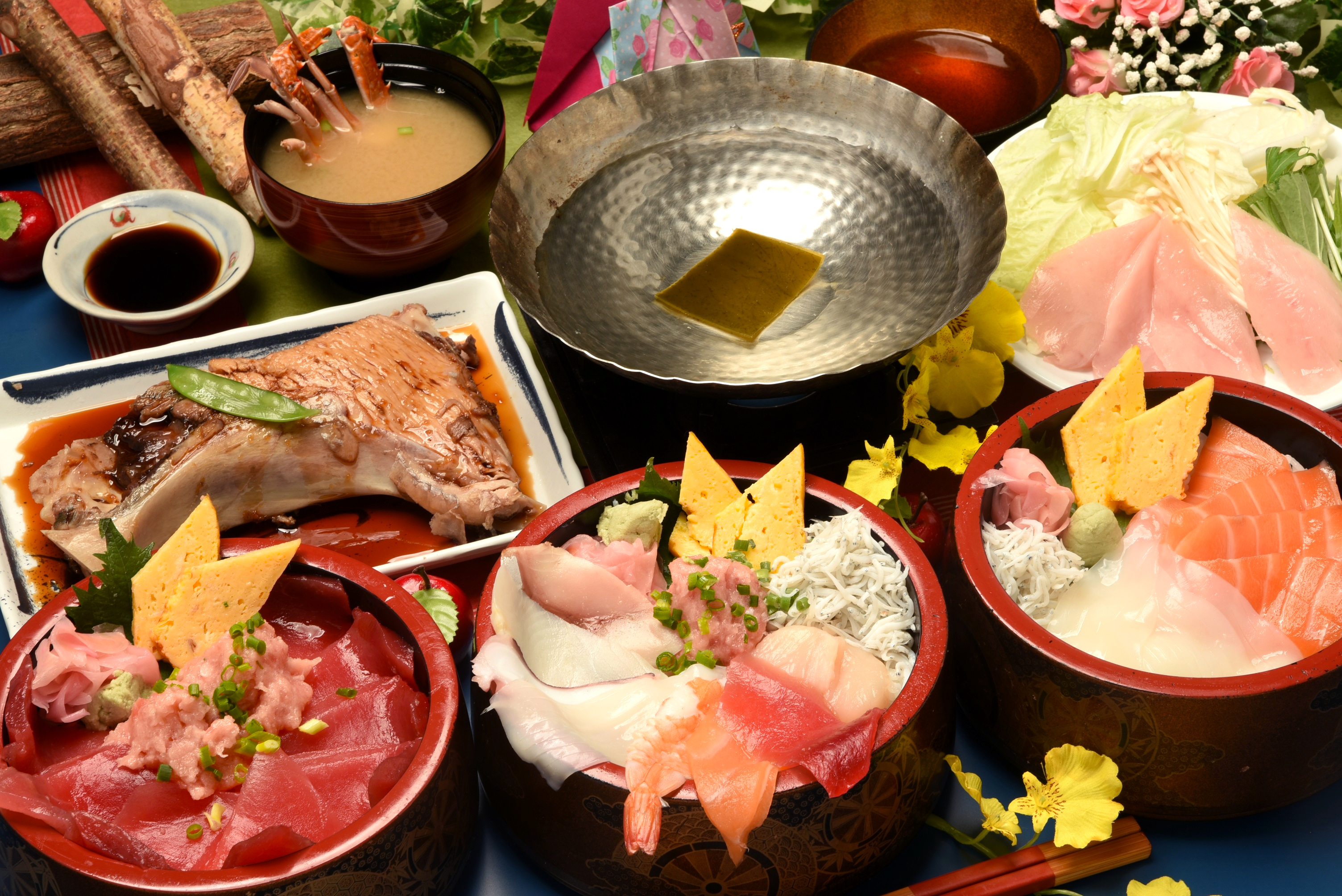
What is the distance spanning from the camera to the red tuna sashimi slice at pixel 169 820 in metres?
1.12

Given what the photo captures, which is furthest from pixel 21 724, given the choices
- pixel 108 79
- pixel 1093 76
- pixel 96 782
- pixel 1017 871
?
pixel 1093 76

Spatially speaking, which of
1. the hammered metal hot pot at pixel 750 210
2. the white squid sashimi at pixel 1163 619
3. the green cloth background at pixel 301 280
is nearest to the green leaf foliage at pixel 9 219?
the green cloth background at pixel 301 280

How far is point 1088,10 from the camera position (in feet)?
7.59

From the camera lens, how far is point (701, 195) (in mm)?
1903

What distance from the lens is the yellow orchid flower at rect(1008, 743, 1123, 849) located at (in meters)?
1.22

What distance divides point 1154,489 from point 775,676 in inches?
22.6

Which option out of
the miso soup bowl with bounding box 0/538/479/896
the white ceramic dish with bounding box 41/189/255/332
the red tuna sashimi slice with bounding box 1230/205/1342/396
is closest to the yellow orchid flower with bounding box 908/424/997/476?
the red tuna sashimi slice with bounding box 1230/205/1342/396

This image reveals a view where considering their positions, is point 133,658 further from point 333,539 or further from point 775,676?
point 775,676

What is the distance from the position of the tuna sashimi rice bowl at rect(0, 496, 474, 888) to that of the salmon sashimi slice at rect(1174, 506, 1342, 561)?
2.95ft

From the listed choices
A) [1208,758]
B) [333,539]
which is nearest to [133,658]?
[333,539]

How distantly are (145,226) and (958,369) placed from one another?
1.51 meters

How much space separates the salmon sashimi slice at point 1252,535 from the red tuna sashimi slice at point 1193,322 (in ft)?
1.29

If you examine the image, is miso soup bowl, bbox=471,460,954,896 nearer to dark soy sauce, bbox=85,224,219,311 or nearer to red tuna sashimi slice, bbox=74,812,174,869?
red tuna sashimi slice, bbox=74,812,174,869

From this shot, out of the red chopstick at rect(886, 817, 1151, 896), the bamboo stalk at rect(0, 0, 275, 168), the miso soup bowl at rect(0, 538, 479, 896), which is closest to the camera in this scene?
the miso soup bowl at rect(0, 538, 479, 896)
